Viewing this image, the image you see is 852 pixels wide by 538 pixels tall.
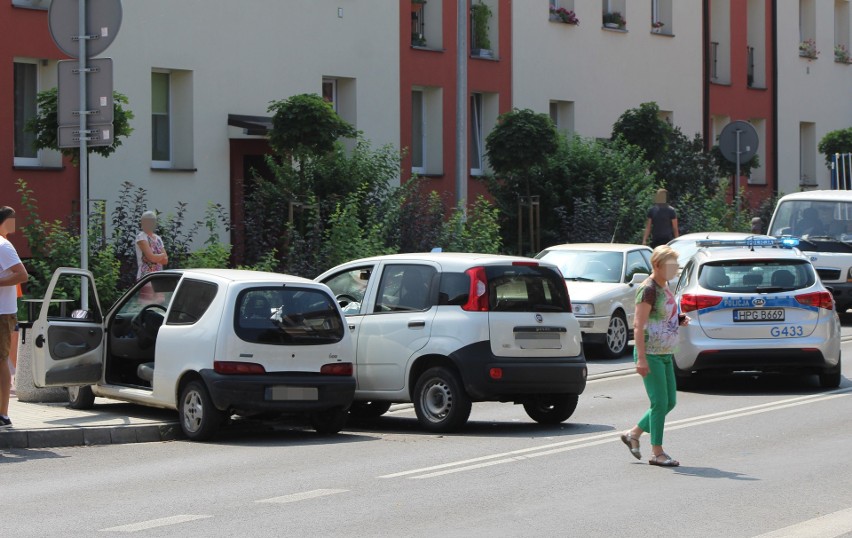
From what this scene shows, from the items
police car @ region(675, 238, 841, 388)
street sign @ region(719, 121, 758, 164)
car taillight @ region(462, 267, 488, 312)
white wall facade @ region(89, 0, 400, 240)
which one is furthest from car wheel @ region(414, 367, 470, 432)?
street sign @ region(719, 121, 758, 164)

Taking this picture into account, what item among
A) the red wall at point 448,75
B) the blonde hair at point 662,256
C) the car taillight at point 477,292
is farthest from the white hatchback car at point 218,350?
the red wall at point 448,75

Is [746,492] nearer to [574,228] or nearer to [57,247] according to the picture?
[57,247]

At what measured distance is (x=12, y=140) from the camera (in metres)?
22.4

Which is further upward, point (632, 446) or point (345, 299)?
point (345, 299)

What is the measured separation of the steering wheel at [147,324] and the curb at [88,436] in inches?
40.1

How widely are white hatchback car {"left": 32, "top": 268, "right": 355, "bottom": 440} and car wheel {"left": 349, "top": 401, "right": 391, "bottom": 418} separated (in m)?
1.19

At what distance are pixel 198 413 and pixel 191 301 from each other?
1.05 m

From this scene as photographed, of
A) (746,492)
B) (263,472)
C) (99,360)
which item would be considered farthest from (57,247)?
(746,492)

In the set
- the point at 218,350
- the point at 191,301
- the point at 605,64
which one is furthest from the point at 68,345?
the point at 605,64

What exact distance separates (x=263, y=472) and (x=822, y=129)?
3949cm

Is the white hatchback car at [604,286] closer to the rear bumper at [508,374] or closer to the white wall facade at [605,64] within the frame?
the rear bumper at [508,374]

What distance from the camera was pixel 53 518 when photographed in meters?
8.77

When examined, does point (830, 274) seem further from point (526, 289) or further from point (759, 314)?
point (526, 289)

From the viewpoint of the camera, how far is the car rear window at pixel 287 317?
12.5 m
